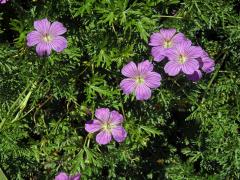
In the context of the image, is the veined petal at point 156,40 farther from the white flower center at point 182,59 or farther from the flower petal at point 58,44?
the flower petal at point 58,44

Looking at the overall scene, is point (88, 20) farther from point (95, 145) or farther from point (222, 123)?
point (222, 123)

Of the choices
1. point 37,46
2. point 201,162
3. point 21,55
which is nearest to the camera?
point 37,46

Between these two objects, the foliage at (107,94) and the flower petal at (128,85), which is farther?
the foliage at (107,94)

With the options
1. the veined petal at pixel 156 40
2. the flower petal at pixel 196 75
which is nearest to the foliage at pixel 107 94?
the veined petal at pixel 156 40

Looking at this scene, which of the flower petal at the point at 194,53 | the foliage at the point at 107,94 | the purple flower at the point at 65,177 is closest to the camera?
the purple flower at the point at 65,177

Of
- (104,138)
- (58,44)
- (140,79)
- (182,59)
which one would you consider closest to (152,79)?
(140,79)

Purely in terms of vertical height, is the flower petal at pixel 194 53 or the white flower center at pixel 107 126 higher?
the flower petal at pixel 194 53

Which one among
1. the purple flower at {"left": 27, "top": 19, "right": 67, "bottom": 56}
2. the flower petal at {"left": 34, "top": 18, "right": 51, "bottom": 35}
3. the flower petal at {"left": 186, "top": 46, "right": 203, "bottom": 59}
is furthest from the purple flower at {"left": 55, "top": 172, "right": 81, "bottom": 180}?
the flower petal at {"left": 186, "top": 46, "right": 203, "bottom": 59}

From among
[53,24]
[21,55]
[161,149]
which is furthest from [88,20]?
[161,149]
